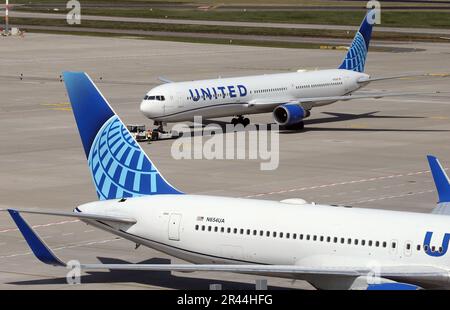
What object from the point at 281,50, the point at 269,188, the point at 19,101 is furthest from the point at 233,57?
the point at 269,188

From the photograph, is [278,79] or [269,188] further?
[278,79]

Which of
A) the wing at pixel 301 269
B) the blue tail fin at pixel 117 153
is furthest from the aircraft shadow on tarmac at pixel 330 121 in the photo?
the wing at pixel 301 269

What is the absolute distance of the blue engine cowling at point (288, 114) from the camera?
85.7 meters

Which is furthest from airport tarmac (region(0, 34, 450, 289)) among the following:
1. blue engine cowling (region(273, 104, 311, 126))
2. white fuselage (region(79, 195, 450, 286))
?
white fuselage (region(79, 195, 450, 286))

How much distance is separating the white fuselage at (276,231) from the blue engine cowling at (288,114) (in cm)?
4656

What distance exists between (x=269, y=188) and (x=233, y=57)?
82.5 metres

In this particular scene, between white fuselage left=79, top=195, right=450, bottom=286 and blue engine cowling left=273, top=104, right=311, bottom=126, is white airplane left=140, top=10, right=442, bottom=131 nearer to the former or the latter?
blue engine cowling left=273, top=104, right=311, bottom=126

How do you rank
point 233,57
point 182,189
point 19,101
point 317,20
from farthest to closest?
point 317,20, point 233,57, point 19,101, point 182,189

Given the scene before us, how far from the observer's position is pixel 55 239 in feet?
160

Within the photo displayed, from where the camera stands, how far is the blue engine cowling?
3374 inches

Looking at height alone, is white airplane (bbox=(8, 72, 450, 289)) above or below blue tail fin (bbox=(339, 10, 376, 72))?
below

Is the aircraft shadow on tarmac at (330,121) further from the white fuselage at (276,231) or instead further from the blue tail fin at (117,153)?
the white fuselage at (276,231)

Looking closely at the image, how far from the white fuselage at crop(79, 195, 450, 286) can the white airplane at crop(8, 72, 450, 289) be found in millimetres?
31
